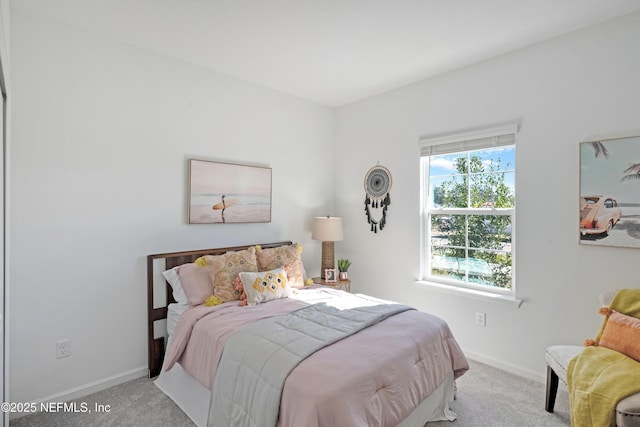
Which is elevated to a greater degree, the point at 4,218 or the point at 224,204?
the point at 224,204

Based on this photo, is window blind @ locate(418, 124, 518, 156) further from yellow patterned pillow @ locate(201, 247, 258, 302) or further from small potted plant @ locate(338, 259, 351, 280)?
yellow patterned pillow @ locate(201, 247, 258, 302)

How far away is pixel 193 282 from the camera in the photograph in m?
2.63

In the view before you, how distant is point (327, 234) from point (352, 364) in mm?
2115

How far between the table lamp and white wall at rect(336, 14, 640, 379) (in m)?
0.69

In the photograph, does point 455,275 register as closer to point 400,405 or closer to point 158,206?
point 400,405

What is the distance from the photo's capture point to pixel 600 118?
2.36 metres

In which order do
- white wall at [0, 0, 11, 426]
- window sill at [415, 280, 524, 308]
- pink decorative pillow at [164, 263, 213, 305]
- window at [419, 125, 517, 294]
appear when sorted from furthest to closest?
window at [419, 125, 517, 294], window sill at [415, 280, 524, 308], pink decorative pillow at [164, 263, 213, 305], white wall at [0, 0, 11, 426]

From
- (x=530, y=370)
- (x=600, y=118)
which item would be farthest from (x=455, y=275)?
(x=600, y=118)

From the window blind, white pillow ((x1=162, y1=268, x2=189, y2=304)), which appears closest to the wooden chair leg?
the window blind

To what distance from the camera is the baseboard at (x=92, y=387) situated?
2281 mm

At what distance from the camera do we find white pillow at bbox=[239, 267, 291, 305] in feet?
8.54

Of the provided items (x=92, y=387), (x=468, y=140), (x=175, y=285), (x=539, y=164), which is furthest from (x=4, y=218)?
(x=539, y=164)

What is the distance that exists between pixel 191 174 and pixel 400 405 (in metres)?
2.40

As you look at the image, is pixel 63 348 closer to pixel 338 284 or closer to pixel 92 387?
pixel 92 387
